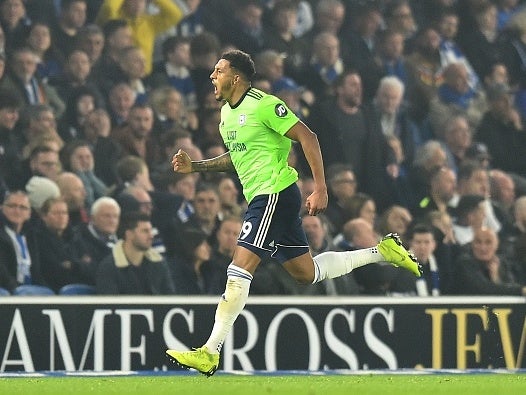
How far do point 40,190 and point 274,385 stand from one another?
132 inches

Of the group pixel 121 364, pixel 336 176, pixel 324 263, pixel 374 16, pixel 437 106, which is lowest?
pixel 121 364

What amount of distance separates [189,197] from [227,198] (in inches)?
12.9

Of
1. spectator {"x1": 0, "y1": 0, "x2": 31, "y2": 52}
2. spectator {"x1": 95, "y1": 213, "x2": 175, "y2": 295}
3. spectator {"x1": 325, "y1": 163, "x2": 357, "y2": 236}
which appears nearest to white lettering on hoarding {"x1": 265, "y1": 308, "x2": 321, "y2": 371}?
spectator {"x1": 95, "y1": 213, "x2": 175, "y2": 295}

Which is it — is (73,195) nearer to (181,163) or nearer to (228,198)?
(228,198)

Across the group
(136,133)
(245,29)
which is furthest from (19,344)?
(245,29)

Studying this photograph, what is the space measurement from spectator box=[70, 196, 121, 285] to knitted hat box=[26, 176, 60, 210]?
331 millimetres

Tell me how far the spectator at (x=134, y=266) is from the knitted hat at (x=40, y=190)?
60cm

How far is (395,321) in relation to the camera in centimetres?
1019

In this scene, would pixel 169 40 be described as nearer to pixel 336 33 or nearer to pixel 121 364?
pixel 336 33

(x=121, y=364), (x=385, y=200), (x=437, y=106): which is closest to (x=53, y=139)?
(x=121, y=364)

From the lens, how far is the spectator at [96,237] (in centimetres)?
1000

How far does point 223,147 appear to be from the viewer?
36.3 feet

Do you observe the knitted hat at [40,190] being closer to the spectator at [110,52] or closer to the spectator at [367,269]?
the spectator at [110,52]

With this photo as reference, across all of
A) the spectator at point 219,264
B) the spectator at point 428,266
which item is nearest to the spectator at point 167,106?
the spectator at point 219,264
